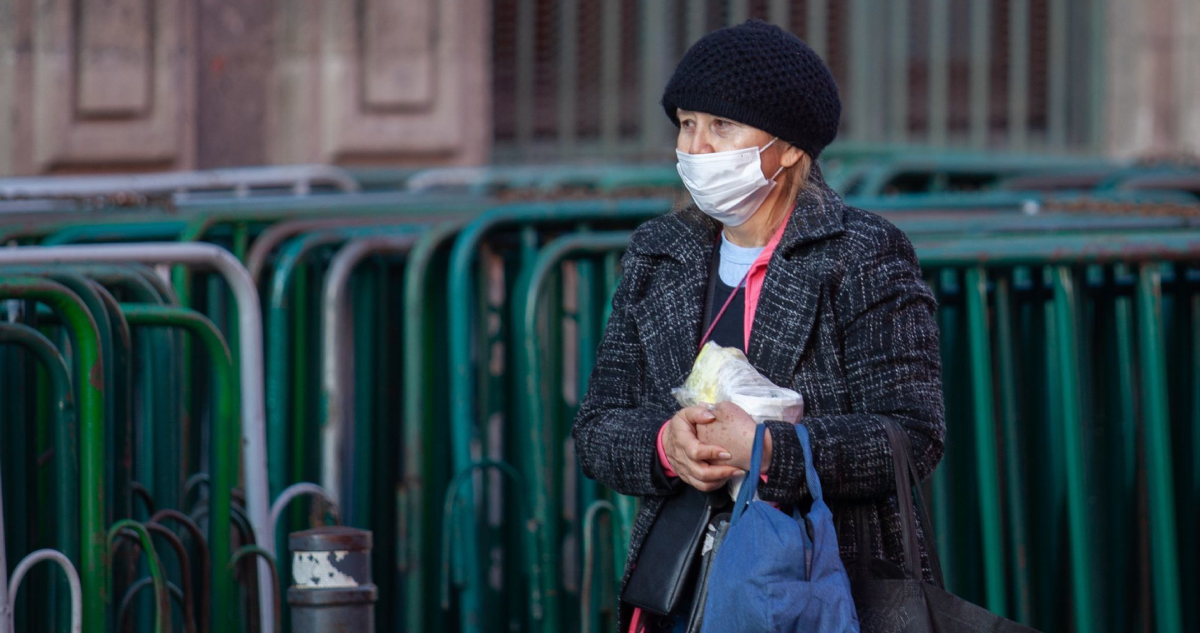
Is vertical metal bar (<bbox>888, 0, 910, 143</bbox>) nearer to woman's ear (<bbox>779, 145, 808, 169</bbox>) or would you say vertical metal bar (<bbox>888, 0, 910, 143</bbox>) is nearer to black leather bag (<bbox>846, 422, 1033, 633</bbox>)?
woman's ear (<bbox>779, 145, 808, 169</bbox>)

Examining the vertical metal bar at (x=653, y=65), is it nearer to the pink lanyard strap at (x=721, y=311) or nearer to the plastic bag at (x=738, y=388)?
the pink lanyard strap at (x=721, y=311)

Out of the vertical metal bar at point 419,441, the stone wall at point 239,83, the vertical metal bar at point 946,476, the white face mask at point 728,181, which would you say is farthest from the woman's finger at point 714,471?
the stone wall at point 239,83

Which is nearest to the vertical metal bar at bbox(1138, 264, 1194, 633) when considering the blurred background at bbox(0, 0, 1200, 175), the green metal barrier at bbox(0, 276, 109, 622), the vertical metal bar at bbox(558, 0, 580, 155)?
the green metal barrier at bbox(0, 276, 109, 622)

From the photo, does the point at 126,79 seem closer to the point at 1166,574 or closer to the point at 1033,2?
the point at 1033,2

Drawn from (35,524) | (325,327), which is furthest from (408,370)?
(35,524)

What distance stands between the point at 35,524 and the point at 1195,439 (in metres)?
2.57

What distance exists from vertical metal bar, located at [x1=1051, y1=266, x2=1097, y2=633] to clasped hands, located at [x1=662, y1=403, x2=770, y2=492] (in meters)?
1.65

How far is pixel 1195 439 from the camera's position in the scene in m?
3.68

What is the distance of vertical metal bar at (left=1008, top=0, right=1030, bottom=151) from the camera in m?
8.47

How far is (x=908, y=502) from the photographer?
6.99 ft

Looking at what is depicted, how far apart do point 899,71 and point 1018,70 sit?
0.66 metres

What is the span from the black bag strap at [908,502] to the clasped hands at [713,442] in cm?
18

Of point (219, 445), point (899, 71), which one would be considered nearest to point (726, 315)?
point (219, 445)

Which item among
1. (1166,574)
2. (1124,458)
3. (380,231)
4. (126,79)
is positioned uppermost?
(126,79)
